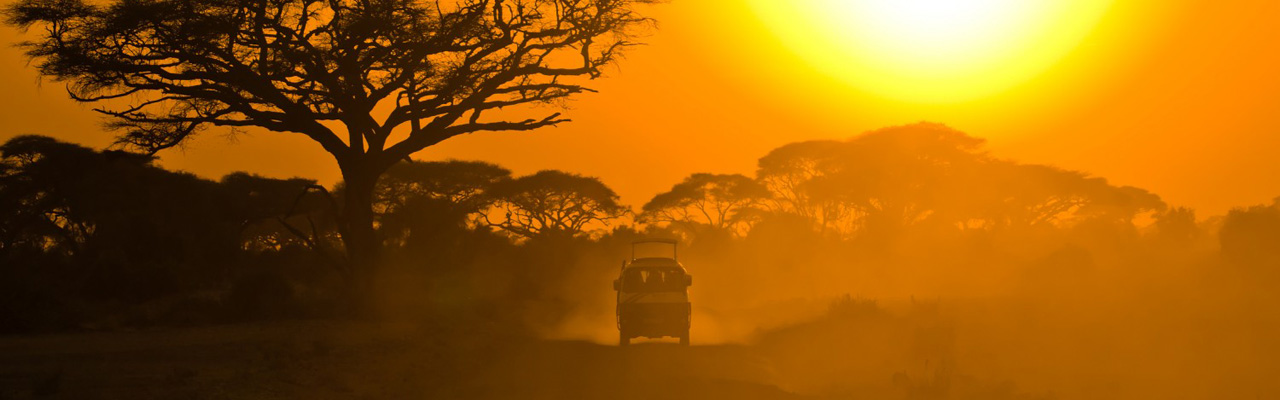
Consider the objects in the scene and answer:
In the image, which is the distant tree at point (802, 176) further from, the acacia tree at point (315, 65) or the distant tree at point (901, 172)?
the acacia tree at point (315, 65)

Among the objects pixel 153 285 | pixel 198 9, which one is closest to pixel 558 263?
pixel 153 285

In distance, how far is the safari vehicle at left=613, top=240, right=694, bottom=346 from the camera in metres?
25.4

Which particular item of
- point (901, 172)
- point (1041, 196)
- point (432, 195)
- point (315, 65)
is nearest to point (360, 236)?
point (315, 65)

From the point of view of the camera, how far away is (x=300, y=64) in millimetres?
27672

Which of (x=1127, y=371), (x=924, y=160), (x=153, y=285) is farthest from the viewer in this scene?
(x=924, y=160)

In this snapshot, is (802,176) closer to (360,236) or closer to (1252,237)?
(1252,237)

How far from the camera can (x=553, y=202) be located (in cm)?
7438

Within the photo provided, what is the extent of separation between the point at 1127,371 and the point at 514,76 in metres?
15.4

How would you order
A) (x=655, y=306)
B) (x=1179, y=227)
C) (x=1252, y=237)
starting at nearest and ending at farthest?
(x=655, y=306)
(x=1252, y=237)
(x=1179, y=227)

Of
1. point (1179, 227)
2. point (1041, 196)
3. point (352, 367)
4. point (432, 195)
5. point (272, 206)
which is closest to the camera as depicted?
point (352, 367)

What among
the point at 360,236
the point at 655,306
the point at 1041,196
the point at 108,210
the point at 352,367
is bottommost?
the point at 352,367

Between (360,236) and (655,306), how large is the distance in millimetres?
7840

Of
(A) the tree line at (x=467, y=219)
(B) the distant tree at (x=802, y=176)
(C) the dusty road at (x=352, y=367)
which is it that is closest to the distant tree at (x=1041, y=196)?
(A) the tree line at (x=467, y=219)

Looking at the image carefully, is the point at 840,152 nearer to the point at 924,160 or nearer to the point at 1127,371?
the point at 924,160
